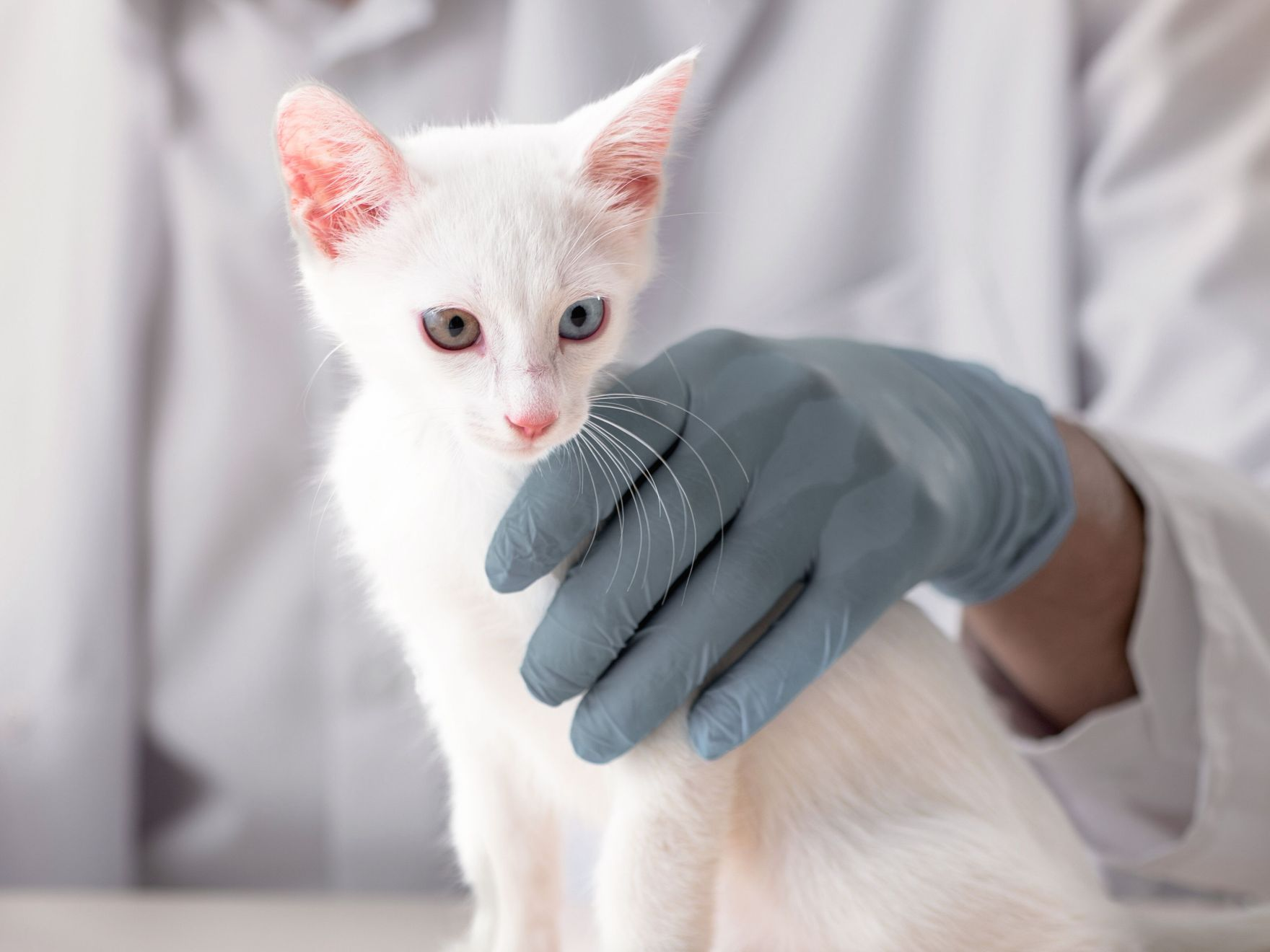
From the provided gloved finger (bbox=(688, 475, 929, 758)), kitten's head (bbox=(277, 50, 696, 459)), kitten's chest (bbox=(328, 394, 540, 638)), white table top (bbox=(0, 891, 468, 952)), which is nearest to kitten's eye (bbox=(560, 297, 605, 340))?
kitten's head (bbox=(277, 50, 696, 459))

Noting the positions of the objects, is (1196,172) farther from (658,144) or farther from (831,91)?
(658,144)

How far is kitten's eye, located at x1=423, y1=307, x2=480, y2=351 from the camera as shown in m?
0.54

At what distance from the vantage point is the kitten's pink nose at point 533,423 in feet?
1.72

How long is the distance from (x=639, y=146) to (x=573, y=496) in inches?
8.8

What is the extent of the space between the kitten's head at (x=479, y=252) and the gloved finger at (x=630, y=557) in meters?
0.10

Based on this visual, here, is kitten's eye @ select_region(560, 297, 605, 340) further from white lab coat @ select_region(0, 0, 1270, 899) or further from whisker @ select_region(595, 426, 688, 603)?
white lab coat @ select_region(0, 0, 1270, 899)

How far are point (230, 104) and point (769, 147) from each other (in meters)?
0.66

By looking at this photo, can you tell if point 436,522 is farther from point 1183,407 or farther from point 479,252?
point 1183,407

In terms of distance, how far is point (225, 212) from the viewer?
43.8 inches

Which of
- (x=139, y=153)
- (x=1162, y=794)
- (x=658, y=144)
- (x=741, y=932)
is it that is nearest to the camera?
(x=658, y=144)

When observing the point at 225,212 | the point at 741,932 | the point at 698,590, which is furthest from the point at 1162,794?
the point at 225,212

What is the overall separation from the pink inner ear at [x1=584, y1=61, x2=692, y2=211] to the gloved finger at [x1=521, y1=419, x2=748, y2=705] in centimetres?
16

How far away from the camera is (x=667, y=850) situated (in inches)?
23.6

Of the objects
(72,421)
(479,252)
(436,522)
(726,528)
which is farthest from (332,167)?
(72,421)
